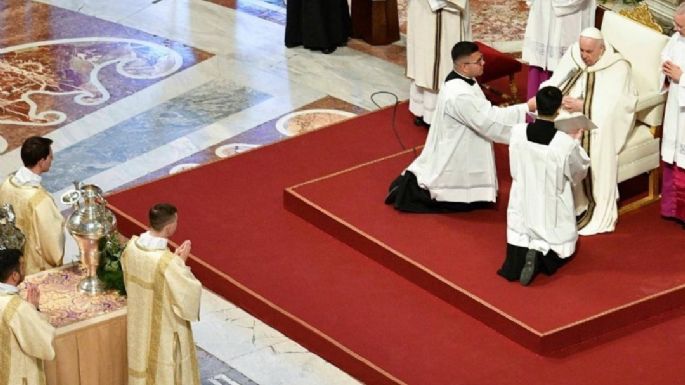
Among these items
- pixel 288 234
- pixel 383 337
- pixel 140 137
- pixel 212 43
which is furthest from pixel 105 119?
pixel 383 337

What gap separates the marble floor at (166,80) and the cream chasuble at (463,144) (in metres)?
1.58

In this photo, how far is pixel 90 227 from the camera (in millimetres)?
8602

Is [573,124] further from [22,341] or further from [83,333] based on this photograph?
[22,341]

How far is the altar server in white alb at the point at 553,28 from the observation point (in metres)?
11.5

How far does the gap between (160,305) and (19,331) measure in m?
0.76

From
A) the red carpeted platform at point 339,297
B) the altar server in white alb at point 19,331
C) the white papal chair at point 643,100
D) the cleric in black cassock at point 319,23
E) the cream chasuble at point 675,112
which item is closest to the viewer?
the altar server in white alb at point 19,331

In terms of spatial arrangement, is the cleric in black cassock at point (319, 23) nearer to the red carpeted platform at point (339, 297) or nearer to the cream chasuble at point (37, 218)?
the red carpeted platform at point (339, 297)

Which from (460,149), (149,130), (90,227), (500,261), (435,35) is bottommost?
(149,130)

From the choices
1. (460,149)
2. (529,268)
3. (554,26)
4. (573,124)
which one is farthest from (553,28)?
(529,268)

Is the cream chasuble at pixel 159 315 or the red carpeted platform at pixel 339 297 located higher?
the cream chasuble at pixel 159 315

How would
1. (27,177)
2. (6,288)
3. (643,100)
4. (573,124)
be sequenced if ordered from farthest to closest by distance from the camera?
(643,100) < (573,124) < (27,177) < (6,288)

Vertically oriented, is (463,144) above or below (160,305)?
below

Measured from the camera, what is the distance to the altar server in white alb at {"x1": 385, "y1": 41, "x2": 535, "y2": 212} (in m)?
10.1

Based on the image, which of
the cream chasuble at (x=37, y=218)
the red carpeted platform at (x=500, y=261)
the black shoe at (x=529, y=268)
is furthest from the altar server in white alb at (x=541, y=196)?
the cream chasuble at (x=37, y=218)
